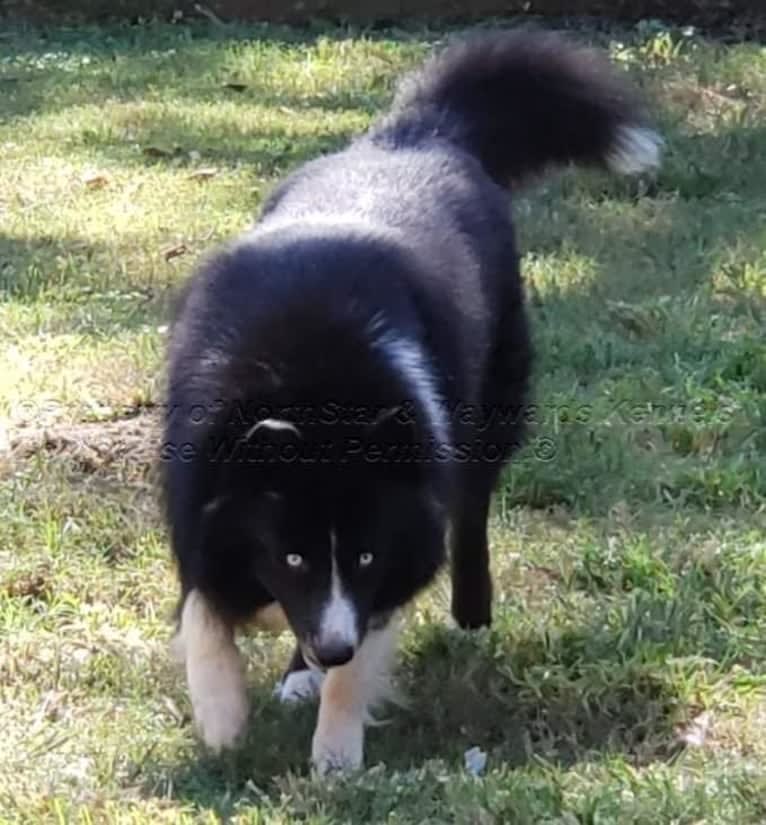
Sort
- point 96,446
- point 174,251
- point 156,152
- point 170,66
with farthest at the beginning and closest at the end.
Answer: point 170,66 < point 156,152 < point 174,251 < point 96,446

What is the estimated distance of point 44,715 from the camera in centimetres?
396

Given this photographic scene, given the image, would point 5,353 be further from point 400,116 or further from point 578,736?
point 578,736

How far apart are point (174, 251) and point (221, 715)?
12.4ft

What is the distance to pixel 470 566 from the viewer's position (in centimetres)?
444

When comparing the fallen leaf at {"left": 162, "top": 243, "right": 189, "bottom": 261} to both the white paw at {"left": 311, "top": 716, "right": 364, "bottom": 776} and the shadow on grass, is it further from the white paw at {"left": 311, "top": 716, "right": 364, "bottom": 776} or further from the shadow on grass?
the white paw at {"left": 311, "top": 716, "right": 364, "bottom": 776}

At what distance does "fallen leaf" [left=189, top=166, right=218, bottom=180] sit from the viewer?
328 inches

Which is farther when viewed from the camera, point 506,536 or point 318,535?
point 506,536

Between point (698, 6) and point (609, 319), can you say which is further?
point (698, 6)

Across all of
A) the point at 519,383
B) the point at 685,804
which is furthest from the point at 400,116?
the point at 685,804

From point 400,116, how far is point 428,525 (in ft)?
4.70

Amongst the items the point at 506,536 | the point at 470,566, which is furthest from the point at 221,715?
the point at 506,536

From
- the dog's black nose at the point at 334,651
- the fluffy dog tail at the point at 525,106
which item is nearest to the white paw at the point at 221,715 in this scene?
the dog's black nose at the point at 334,651

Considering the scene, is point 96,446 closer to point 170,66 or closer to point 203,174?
point 203,174

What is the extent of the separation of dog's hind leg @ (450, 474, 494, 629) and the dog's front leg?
68 centimetres
